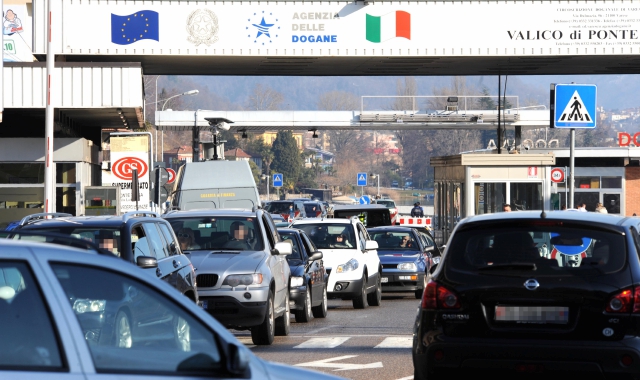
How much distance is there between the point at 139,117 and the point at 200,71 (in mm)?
7712

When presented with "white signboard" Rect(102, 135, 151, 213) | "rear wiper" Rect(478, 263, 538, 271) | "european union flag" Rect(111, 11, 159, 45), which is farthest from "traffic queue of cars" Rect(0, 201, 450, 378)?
"european union flag" Rect(111, 11, 159, 45)

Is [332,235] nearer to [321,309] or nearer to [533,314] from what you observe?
[321,309]

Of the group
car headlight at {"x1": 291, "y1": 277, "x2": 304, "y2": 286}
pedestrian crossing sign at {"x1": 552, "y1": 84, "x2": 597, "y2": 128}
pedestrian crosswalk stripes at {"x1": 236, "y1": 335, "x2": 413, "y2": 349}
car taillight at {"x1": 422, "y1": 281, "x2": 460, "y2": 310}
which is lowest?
pedestrian crosswalk stripes at {"x1": 236, "y1": 335, "x2": 413, "y2": 349}

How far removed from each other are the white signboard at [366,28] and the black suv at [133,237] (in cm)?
1922

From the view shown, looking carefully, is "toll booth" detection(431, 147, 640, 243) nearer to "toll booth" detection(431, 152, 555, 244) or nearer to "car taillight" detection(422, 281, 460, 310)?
"toll booth" detection(431, 152, 555, 244)

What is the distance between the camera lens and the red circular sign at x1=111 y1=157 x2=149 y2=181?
32062mm

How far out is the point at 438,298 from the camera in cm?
752

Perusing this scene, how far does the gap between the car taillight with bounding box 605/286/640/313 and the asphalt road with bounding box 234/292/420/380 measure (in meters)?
3.15

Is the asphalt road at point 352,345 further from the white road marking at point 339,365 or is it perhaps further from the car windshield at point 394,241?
the car windshield at point 394,241

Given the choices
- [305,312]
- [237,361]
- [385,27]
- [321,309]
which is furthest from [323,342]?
[385,27]

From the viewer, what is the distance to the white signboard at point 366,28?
97.9 feet

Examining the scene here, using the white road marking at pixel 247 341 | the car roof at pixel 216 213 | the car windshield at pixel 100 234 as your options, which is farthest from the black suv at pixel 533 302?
the car roof at pixel 216 213

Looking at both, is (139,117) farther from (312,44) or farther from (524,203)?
(524,203)

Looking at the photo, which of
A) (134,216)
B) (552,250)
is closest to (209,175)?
(134,216)
